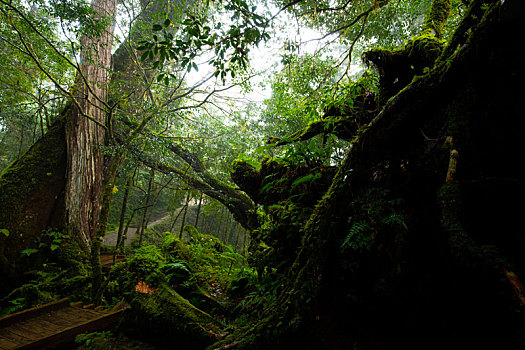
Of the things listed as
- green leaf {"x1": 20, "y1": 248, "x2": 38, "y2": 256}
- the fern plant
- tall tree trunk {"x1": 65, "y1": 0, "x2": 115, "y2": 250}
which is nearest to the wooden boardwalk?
green leaf {"x1": 20, "y1": 248, "x2": 38, "y2": 256}

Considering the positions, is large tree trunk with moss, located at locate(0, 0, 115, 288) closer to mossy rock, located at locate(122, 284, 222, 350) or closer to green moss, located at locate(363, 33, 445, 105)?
mossy rock, located at locate(122, 284, 222, 350)

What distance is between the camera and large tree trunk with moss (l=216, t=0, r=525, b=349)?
5.40 feet

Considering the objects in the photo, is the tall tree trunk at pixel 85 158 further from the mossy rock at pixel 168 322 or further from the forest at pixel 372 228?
the mossy rock at pixel 168 322

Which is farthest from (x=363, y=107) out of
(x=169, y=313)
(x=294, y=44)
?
(x=169, y=313)

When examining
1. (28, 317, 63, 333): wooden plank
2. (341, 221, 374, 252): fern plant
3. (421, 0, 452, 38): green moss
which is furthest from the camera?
(28, 317, 63, 333): wooden plank

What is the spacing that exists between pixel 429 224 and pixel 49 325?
18.7 ft

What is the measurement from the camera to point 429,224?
2.11 m

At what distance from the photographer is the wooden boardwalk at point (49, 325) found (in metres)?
3.45

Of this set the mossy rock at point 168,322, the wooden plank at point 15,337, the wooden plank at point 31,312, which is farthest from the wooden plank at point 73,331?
the wooden plank at point 31,312

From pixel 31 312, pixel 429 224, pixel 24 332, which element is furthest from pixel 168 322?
pixel 429 224

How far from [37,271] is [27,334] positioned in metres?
2.93

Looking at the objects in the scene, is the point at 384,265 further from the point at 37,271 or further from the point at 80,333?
the point at 37,271

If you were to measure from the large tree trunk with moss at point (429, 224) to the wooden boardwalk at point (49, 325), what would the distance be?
2.79 m

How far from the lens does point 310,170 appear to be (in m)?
3.74
